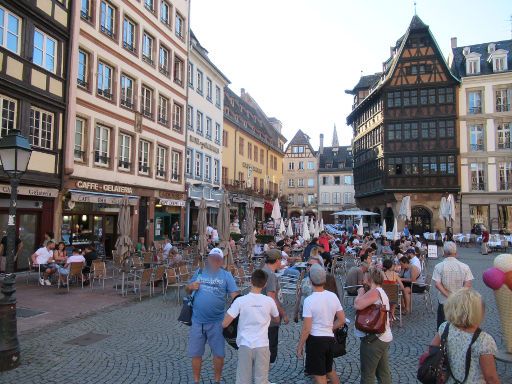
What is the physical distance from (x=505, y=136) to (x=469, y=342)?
4143 cm

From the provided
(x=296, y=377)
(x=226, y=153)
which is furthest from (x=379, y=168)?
(x=296, y=377)

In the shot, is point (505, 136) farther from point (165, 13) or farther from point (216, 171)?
point (165, 13)

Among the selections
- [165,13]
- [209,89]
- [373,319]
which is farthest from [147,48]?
[373,319]

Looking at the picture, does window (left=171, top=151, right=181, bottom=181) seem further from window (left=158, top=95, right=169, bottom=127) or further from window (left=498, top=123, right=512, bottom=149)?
window (left=498, top=123, right=512, bottom=149)

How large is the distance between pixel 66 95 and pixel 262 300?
15.8m

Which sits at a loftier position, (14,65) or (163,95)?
(163,95)

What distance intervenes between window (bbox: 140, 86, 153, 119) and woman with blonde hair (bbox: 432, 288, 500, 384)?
2259 cm

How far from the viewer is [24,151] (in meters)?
7.04

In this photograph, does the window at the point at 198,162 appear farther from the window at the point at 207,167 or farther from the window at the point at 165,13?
the window at the point at 165,13

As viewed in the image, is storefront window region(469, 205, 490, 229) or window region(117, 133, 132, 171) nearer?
window region(117, 133, 132, 171)

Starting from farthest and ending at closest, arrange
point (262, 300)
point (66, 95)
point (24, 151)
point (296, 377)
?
1. point (66, 95)
2. point (24, 151)
3. point (296, 377)
4. point (262, 300)

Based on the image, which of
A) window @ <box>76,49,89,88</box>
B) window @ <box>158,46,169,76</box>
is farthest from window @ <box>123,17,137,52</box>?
window @ <box>76,49,89,88</box>

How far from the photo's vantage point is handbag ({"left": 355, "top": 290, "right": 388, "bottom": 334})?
449cm

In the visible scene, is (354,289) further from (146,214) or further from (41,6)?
(146,214)
